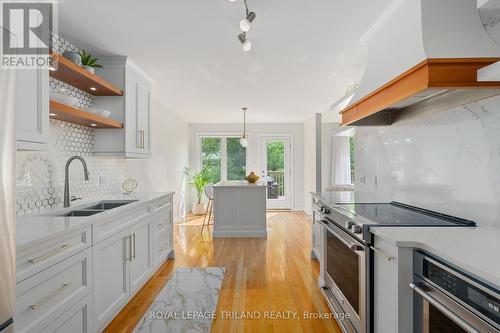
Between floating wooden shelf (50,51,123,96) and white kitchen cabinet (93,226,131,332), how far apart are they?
140cm

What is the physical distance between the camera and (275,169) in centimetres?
775

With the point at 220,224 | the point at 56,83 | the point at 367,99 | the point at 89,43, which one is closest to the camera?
the point at 367,99

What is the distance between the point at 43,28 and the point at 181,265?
2.74m

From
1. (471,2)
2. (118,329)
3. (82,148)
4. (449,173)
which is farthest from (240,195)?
(471,2)

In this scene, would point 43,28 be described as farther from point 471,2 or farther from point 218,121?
point 218,121

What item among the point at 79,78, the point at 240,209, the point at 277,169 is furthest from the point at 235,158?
the point at 79,78

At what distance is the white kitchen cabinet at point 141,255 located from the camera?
246 cm

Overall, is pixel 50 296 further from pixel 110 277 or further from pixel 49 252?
pixel 110 277

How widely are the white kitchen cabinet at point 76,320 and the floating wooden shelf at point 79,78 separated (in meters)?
1.72

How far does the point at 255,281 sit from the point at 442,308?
2.13m

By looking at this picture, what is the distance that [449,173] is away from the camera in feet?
5.74

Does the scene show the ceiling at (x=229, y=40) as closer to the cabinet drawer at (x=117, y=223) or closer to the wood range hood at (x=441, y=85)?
the wood range hood at (x=441, y=85)

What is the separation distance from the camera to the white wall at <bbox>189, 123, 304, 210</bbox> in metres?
7.63

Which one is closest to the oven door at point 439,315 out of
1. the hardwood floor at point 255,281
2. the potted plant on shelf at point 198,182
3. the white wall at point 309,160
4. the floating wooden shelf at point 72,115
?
the hardwood floor at point 255,281
